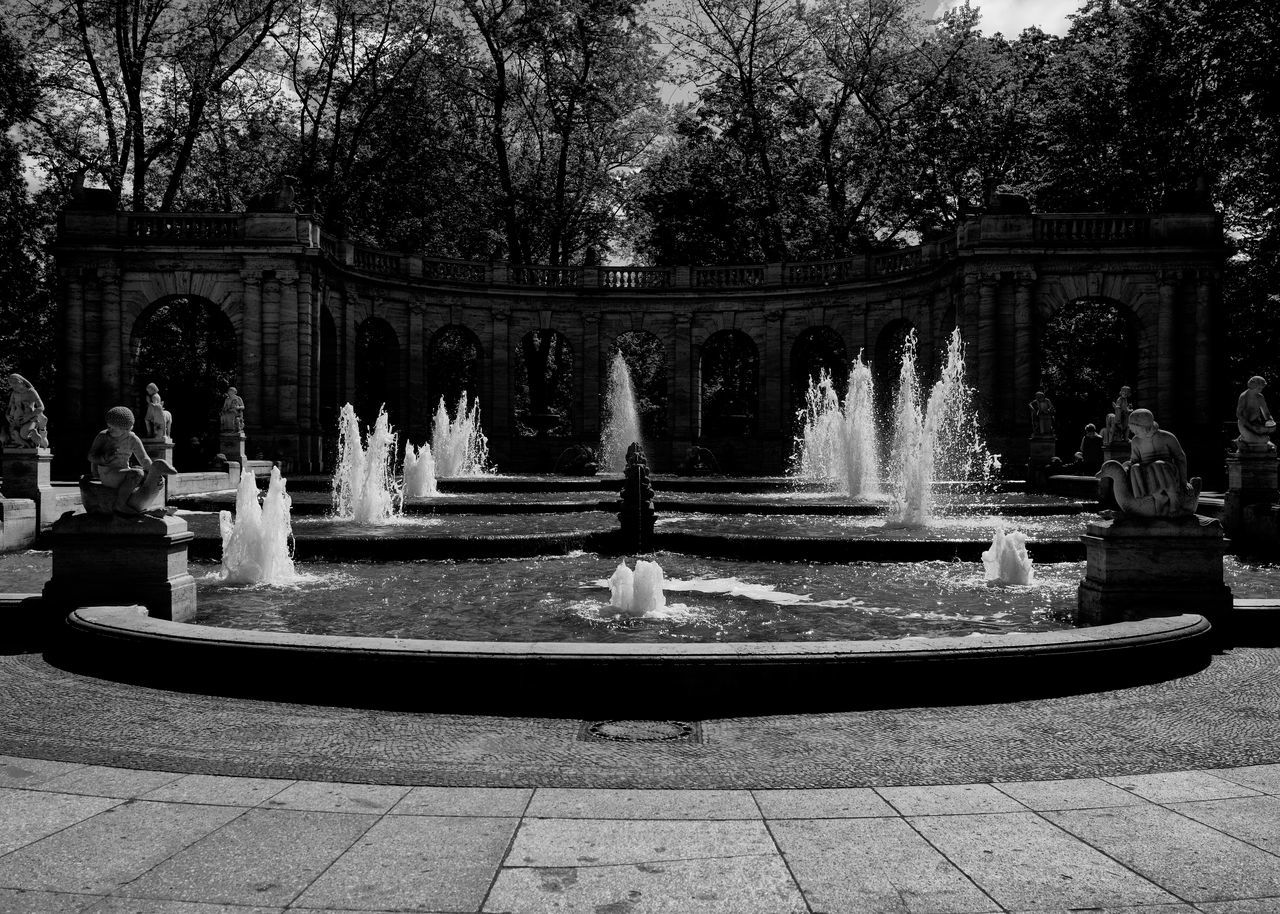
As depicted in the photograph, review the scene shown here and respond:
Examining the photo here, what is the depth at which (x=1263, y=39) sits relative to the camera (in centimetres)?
2880

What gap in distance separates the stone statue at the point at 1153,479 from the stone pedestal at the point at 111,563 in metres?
8.19

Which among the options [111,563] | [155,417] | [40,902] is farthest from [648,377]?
[40,902]

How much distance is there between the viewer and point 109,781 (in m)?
4.68

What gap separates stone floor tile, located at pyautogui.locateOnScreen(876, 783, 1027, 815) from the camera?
436 cm

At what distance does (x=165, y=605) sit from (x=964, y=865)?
6895 millimetres

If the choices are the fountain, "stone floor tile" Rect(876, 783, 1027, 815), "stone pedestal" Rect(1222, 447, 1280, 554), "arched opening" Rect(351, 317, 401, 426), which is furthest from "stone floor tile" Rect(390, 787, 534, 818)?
"arched opening" Rect(351, 317, 401, 426)

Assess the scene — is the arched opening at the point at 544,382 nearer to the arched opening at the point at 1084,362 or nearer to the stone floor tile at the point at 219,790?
the arched opening at the point at 1084,362

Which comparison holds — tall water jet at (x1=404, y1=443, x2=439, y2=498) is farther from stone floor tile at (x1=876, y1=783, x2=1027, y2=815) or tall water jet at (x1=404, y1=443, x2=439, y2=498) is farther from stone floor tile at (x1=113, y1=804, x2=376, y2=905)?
stone floor tile at (x1=876, y1=783, x2=1027, y2=815)

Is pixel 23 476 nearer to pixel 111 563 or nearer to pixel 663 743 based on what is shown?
pixel 111 563

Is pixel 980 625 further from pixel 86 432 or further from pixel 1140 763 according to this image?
pixel 86 432

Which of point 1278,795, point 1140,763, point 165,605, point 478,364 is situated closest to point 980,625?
point 1140,763

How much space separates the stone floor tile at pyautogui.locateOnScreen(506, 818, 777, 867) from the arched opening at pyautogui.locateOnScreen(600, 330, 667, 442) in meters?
44.2

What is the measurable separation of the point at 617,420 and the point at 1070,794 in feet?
112

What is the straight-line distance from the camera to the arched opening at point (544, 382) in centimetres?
3988
